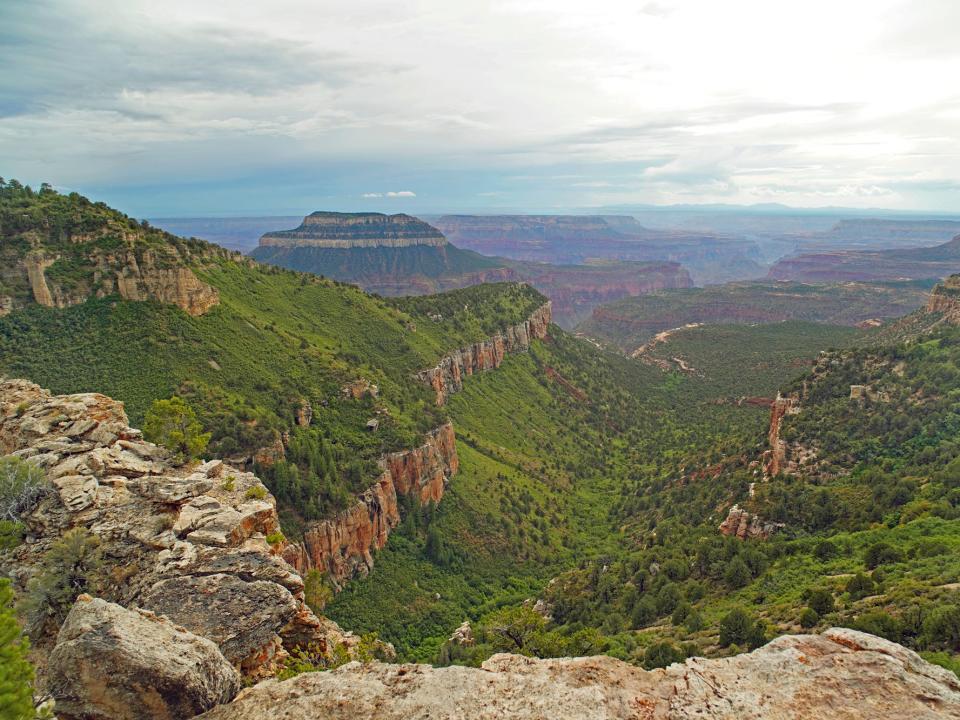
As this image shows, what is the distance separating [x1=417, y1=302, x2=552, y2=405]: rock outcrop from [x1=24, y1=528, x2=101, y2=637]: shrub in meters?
64.1

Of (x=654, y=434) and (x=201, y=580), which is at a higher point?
(x=201, y=580)

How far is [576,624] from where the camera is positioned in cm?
4259

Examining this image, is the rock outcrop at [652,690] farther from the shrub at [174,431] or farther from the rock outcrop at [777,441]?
the rock outcrop at [777,441]

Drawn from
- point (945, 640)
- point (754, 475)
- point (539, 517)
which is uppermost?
point (945, 640)

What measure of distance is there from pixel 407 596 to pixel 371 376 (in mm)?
30630

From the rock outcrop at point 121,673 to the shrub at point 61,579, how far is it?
6.39 meters

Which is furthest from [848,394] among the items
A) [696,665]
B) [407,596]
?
[696,665]

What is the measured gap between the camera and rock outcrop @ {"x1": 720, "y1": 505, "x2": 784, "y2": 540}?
46.2 meters

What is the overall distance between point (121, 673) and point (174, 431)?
1007 inches

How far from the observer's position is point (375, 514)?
56531 millimetres

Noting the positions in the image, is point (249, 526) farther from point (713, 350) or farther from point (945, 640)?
point (713, 350)

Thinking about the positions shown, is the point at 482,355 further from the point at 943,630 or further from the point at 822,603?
the point at 943,630

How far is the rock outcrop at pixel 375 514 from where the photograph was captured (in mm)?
47750

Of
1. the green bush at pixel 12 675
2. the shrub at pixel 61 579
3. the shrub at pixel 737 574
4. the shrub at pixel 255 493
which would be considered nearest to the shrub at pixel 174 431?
the shrub at pixel 255 493
